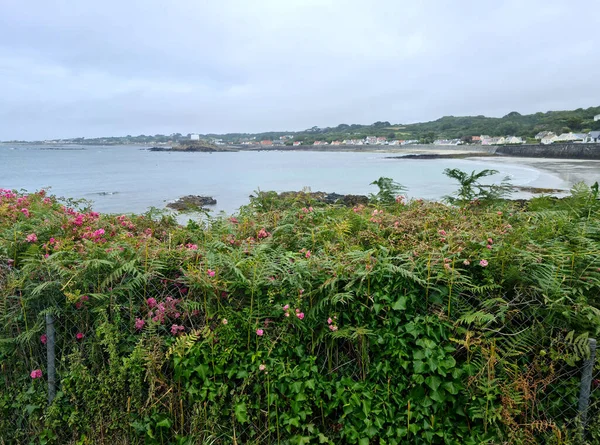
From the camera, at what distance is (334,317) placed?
286cm

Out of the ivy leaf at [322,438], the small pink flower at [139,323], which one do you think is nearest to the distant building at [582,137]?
the ivy leaf at [322,438]

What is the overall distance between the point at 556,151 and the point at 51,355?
296 ft

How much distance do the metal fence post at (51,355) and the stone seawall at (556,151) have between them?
77.3m

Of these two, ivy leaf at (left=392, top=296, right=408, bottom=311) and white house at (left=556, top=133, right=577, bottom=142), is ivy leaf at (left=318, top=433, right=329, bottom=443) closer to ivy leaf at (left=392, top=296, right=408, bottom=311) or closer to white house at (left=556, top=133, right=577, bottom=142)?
ivy leaf at (left=392, top=296, right=408, bottom=311)

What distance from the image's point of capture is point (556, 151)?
76.7 metres

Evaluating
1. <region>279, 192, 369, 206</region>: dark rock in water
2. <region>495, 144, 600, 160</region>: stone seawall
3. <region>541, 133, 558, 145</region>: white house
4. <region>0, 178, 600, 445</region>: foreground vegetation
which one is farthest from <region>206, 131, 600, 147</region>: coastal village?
<region>0, 178, 600, 445</region>: foreground vegetation

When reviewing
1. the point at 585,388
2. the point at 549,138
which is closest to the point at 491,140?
the point at 549,138

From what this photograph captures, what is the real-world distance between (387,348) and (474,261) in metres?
0.91

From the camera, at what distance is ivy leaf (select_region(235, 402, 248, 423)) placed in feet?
9.28

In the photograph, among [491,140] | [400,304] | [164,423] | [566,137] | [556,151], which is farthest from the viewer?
[491,140]

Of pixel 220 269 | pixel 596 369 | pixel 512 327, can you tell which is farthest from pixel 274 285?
pixel 596 369

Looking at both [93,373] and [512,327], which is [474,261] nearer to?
[512,327]

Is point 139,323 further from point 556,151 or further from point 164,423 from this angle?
point 556,151

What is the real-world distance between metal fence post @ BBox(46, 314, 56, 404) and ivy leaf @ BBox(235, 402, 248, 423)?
1511mm
